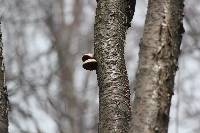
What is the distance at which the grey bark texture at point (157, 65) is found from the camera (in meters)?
1.77

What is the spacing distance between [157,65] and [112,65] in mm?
706

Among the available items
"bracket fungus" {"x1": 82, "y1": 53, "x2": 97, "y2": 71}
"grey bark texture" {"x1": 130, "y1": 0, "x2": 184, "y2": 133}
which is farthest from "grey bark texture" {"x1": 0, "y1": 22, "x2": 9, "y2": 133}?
"grey bark texture" {"x1": 130, "y1": 0, "x2": 184, "y2": 133}

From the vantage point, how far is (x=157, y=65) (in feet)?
5.91

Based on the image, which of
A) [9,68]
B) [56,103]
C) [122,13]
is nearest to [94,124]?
[56,103]

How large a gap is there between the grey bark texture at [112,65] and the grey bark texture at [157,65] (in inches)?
25.1

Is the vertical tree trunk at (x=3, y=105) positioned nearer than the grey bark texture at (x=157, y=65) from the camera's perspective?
No

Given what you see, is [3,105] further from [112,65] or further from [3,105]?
[112,65]

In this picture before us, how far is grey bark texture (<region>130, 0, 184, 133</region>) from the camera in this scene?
5.81ft

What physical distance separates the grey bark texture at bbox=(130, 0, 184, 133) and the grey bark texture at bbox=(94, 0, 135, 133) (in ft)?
2.09

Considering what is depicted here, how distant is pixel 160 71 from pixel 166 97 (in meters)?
0.08

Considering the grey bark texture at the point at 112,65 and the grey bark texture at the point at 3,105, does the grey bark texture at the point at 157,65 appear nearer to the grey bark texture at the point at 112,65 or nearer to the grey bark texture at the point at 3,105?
the grey bark texture at the point at 112,65

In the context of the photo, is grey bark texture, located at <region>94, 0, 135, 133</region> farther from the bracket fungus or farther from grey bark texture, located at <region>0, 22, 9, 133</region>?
grey bark texture, located at <region>0, 22, 9, 133</region>

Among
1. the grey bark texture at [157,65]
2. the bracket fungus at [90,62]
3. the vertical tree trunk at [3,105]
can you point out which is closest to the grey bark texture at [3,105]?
the vertical tree trunk at [3,105]

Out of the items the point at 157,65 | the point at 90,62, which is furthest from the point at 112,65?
the point at 157,65
